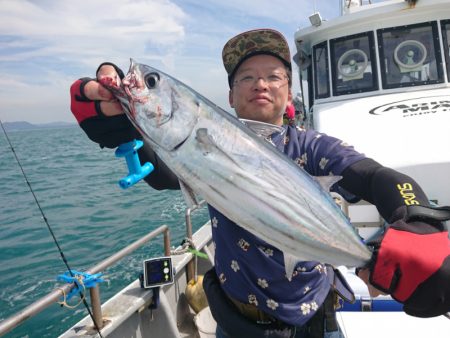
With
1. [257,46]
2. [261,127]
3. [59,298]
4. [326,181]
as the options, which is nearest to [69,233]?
[59,298]

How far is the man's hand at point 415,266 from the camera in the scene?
159 cm

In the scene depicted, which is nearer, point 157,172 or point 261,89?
point 261,89

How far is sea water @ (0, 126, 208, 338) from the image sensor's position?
7.66 m

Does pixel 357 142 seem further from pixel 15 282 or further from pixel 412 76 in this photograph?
pixel 15 282

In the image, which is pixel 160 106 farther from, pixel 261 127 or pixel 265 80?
pixel 265 80

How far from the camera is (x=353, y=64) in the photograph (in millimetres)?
7328

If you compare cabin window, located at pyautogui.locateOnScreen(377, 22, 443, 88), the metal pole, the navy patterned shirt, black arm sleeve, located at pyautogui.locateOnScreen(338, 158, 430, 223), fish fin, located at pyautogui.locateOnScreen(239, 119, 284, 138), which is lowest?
the metal pole

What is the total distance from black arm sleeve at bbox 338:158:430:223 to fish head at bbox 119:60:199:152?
95 centimetres

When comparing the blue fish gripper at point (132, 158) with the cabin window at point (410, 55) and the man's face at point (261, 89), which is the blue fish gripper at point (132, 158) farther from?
the cabin window at point (410, 55)

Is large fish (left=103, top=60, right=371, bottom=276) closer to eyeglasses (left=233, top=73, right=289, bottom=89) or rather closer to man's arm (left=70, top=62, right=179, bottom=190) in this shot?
man's arm (left=70, top=62, right=179, bottom=190)

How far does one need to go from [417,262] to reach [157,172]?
1640 millimetres

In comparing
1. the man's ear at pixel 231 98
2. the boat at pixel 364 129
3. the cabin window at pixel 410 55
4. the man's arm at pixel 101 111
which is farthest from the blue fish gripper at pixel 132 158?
the cabin window at pixel 410 55

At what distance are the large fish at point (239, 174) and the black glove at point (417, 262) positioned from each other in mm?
115

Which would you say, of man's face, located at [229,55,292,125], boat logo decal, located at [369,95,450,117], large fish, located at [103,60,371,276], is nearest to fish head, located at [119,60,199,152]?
large fish, located at [103,60,371,276]
